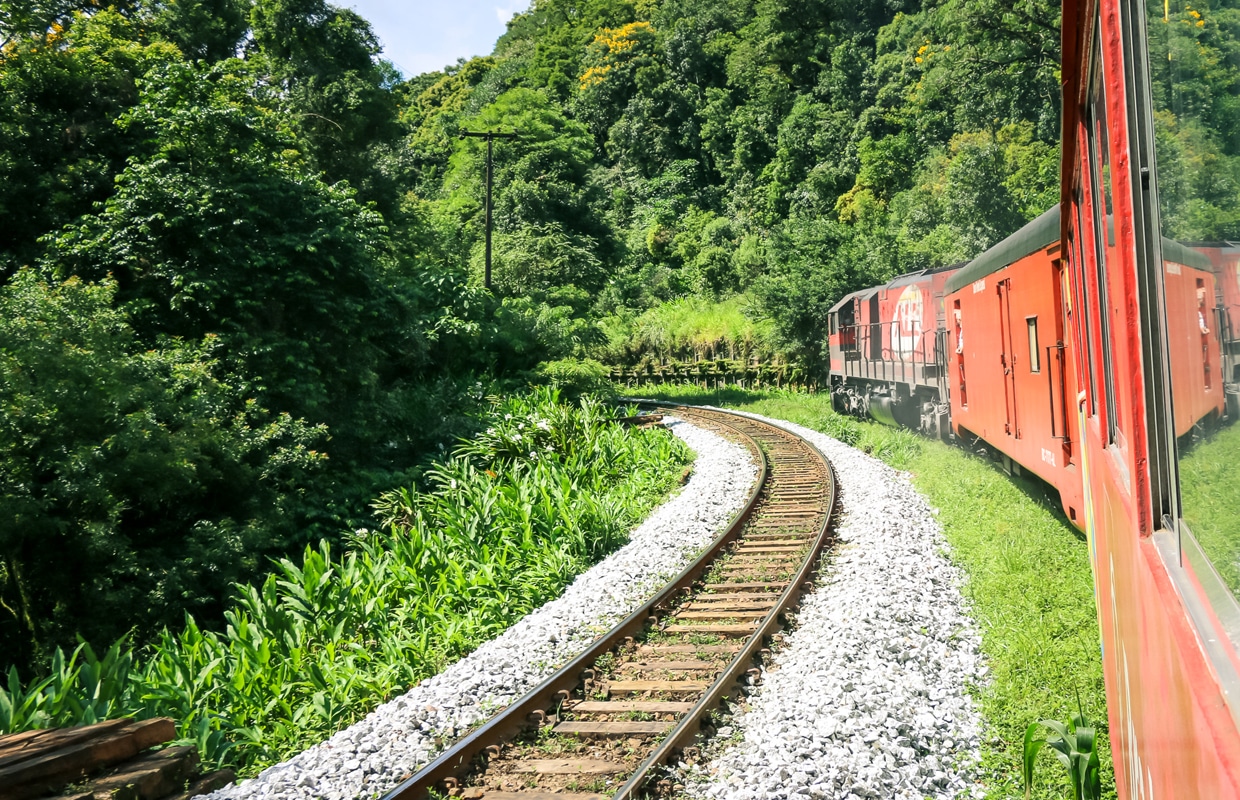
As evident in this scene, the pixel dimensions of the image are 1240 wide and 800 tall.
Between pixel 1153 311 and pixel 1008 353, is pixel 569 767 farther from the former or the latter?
pixel 1008 353

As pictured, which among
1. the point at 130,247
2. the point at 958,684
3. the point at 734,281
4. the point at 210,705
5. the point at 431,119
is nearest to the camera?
the point at 958,684

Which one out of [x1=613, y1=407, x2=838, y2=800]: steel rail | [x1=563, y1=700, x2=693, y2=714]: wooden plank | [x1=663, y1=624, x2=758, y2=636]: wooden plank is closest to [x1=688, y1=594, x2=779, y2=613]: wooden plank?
[x1=613, y1=407, x2=838, y2=800]: steel rail

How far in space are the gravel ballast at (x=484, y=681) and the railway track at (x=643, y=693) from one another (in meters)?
0.34

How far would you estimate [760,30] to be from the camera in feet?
213

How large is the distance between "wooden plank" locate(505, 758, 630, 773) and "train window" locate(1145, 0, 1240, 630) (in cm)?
437

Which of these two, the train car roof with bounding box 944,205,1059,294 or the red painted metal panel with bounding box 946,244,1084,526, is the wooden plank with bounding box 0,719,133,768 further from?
the train car roof with bounding box 944,205,1059,294

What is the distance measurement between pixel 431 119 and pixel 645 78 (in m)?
24.5

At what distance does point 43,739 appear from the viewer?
538 centimetres

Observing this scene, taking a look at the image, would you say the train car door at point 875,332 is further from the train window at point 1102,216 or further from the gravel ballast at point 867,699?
the train window at point 1102,216

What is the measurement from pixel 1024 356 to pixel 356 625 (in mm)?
7021

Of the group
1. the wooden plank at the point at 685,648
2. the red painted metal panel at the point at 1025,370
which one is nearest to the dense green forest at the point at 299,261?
the wooden plank at the point at 685,648

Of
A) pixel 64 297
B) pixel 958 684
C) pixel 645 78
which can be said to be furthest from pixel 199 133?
pixel 645 78

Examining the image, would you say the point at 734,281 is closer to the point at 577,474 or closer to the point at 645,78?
the point at 645,78

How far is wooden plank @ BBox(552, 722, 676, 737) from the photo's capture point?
573 cm
